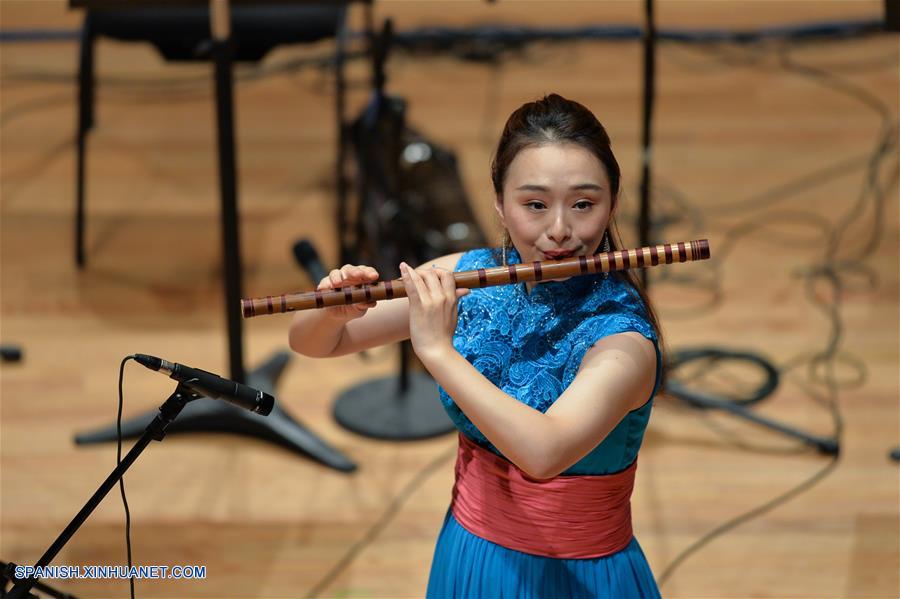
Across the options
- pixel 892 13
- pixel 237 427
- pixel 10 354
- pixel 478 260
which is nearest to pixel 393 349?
pixel 237 427

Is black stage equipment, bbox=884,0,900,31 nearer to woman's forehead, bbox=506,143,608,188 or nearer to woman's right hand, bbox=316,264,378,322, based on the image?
woman's forehead, bbox=506,143,608,188

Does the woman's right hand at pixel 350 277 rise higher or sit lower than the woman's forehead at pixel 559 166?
lower

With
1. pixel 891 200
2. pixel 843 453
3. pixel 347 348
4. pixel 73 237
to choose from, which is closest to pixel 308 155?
pixel 73 237

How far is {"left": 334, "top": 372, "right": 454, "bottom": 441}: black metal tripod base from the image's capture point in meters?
2.87

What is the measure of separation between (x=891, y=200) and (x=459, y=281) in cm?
302

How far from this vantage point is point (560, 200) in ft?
4.83

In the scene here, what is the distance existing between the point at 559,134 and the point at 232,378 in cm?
145

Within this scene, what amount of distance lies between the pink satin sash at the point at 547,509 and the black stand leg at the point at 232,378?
1.17 metres

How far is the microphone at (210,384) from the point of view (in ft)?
4.97

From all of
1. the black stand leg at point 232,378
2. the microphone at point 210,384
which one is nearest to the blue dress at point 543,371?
the microphone at point 210,384

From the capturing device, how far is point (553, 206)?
4.85 ft

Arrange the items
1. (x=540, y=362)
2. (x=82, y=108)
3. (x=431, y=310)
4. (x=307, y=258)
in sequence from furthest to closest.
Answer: (x=82, y=108), (x=307, y=258), (x=540, y=362), (x=431, y=310)

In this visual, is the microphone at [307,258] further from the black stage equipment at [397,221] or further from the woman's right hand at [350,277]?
the woman's right hand at [350,277]

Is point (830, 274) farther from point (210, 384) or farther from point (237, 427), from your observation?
point (210, 384)
